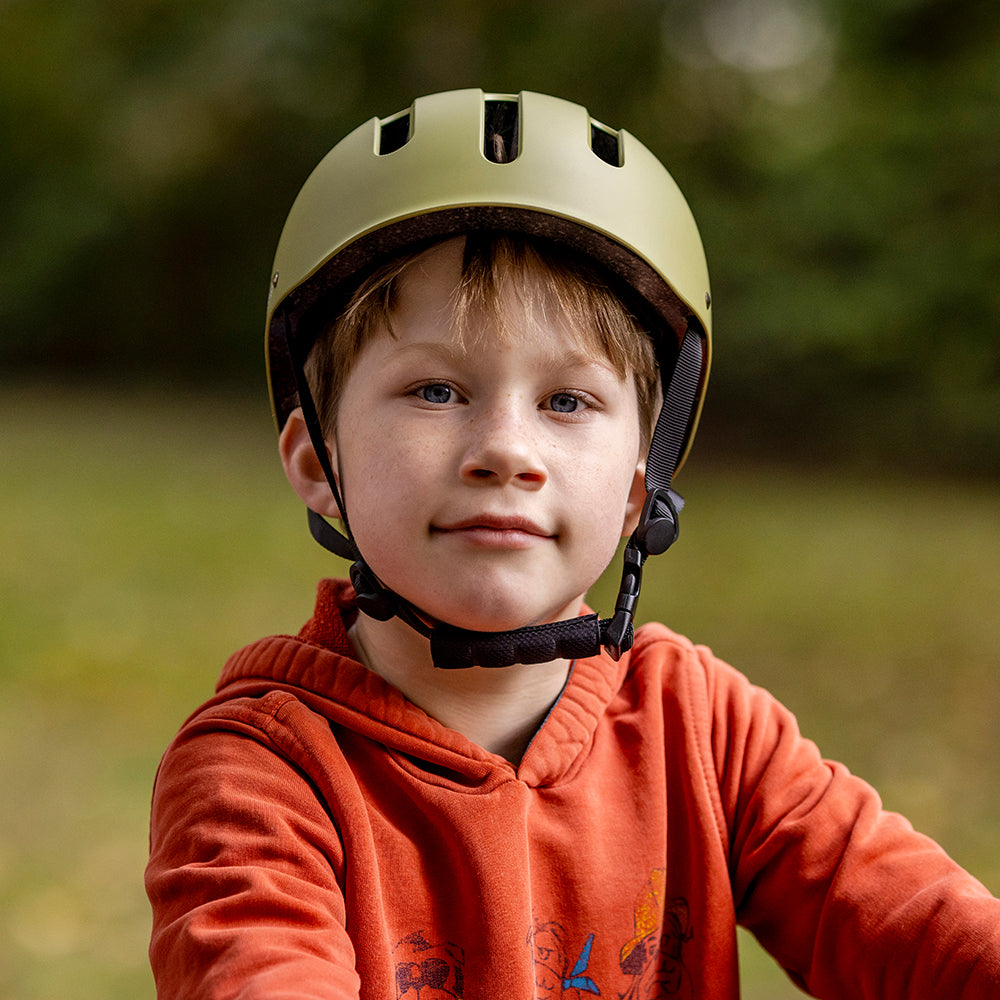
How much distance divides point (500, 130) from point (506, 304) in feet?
1.54

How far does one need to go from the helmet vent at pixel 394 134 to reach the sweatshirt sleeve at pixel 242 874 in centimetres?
102

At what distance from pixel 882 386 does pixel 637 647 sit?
7.81m

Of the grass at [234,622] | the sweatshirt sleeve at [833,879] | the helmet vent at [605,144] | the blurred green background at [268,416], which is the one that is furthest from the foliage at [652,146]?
the sweatshirt sleeve at [833,879]

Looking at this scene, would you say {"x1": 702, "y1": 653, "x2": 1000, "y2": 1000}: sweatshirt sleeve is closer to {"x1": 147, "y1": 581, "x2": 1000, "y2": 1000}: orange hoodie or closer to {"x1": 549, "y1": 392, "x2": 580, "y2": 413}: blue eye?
{"x1": 147, "y1": 581, "x2": 1000, "y2": 1000}: orange hoodie

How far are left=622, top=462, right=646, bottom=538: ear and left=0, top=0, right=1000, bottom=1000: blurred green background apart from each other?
2.02 meters

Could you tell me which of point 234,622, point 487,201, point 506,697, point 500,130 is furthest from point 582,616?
point 234,622

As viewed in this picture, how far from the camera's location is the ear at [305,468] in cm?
221

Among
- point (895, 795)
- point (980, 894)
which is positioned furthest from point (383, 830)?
point (895, 795)

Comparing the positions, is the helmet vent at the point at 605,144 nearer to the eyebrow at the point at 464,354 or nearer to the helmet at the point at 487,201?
the helmet at the point at 487,201

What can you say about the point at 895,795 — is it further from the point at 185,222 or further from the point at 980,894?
the point at 185,222

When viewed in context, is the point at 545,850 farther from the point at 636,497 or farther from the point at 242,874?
the point at 636,497

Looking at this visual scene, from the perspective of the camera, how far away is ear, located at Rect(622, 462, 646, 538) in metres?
2.22

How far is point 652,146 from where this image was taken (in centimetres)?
1013

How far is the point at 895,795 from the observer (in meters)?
4.62
